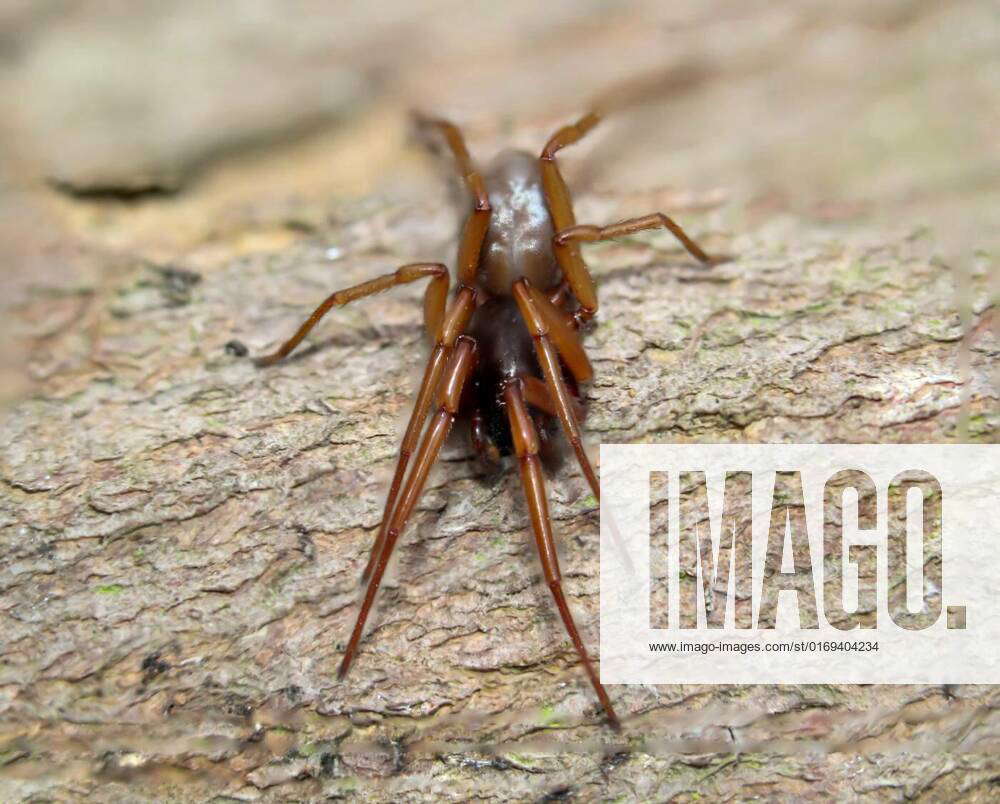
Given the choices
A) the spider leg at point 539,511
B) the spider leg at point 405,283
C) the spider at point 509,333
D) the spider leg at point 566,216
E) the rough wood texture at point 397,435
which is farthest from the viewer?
the spider leg at point 566,216

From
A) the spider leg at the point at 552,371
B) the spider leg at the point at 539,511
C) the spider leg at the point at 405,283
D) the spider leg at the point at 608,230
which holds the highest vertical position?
the spider leg at the point at 608,230

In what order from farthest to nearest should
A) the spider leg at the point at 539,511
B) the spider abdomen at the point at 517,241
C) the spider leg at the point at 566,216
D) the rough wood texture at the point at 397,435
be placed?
the spider abdomen at the point at 517,241 < the spider leg at the point at 566,216 < the rough wood texture at the point at 397,435 < the spider leg at the point at 539,511

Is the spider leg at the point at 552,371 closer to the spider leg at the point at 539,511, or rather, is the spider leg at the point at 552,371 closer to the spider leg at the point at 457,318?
the spider leg at the point at 539,511

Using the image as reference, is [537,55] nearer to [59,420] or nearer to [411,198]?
[411,198]

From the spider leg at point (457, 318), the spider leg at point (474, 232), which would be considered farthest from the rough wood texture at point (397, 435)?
the spider leg at point (474, 232)

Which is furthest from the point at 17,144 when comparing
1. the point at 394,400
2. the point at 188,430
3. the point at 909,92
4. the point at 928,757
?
the point at 928,757

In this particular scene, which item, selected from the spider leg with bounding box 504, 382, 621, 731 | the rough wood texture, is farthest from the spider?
the rough wood texture
